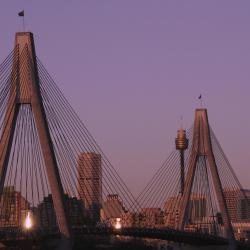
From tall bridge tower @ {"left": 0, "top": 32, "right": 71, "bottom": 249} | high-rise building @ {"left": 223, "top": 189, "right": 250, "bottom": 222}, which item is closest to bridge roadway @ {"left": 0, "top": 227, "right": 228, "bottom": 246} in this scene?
tall bridge tower @ {"left": 0, "top": 32, "right": 71, "bottom": 249}

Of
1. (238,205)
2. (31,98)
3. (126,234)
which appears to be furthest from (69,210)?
(238,205)

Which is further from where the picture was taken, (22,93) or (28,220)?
(28,220)

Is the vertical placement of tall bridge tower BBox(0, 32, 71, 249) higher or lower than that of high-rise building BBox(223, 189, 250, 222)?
lower

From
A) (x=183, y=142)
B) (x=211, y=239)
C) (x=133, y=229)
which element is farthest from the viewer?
(x=183, y=142)

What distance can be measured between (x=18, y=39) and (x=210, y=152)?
96.9 ft

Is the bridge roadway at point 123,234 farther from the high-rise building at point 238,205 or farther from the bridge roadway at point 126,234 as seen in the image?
the high-rise building at point 238,205

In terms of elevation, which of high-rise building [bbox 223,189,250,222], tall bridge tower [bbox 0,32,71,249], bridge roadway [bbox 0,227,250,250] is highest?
high-rise building [bbox 223,189,250,222]

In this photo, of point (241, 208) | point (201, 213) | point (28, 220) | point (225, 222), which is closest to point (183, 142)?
point (201, 213)

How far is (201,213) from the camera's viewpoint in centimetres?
16825

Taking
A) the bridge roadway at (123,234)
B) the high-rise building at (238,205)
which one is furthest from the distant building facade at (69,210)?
the high-rise building at (238,205)

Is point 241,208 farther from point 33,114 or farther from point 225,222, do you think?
point 33,114

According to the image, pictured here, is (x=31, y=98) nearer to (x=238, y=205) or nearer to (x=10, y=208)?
(x=10, y=208)

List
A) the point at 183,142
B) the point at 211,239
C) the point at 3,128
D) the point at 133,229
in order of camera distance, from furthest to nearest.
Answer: the point at 183,142, the point at 211,239, the point at 133,229, the point at 3,128

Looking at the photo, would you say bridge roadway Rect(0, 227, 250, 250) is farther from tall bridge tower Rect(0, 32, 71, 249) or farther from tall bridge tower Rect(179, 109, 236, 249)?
tall bridge tower Rect(0, 32, 71, 249)
